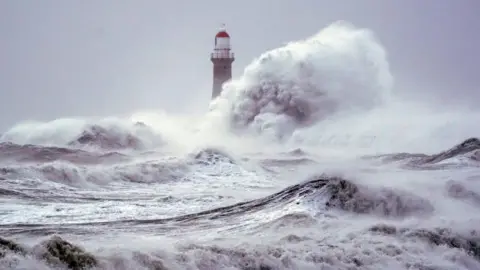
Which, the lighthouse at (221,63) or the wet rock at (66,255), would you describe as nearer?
the wet rock at (66,255)

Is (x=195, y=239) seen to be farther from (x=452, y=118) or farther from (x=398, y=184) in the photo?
(x=452, y=118)

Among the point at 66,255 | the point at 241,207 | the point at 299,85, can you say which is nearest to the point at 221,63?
the point at 299,85

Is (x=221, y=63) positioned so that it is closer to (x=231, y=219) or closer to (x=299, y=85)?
(x=299, y=85)

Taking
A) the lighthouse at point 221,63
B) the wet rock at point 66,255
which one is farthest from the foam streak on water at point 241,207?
the lighthouse at point 221,63

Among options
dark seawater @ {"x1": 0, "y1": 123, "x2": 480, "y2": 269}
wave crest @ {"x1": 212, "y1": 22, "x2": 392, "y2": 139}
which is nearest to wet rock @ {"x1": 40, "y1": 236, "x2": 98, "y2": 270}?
dark seawater @ {"x1": 0, "y1": 123, "x2": 480, "y2": 269}

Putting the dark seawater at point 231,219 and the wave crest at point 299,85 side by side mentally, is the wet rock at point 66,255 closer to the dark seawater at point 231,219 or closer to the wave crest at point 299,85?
the dark seawater at point 231,219

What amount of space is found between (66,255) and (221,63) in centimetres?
3102

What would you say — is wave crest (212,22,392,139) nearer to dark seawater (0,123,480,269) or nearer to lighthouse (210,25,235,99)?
lighthouse (210,25,235,99)

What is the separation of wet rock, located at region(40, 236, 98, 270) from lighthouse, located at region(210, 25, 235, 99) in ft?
99.1

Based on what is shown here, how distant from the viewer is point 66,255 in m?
8.73

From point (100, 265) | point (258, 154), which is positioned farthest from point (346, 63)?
point (100, 265)

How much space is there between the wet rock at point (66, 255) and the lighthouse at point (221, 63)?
1190 inches

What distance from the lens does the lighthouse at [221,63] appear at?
39281 millimetres

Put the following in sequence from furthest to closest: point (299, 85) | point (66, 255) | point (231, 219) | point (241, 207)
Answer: point (299, 85)
point (241, 207)
point (231, 219)
point (66, 255)
